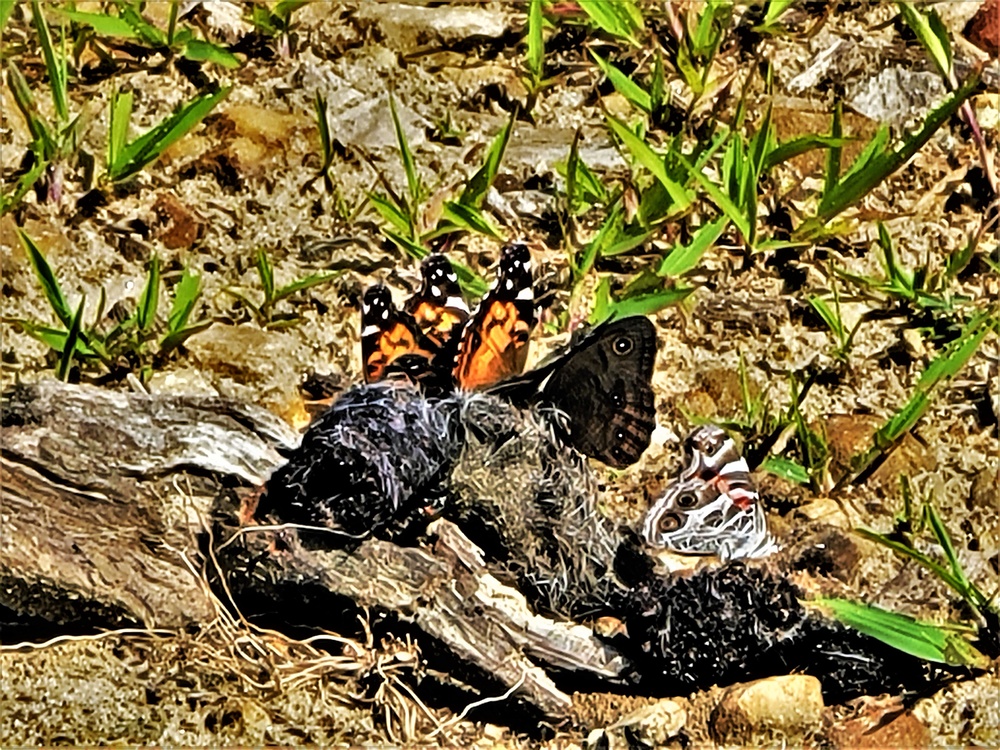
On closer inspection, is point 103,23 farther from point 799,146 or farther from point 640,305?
point 799,146

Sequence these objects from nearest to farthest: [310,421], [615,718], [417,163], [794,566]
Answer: [615,718] < [794,566] < [310,421] < [417,163]

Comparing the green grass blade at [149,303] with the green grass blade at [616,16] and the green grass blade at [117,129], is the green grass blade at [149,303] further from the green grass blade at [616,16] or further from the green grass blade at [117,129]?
the green grass blade at [616,16]

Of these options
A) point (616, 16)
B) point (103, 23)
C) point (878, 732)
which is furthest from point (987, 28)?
point (103, 23)

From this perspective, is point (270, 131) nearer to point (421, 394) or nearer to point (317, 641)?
point (421, 394)

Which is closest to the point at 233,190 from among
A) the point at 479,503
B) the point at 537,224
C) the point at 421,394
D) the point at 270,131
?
the point at 270,131

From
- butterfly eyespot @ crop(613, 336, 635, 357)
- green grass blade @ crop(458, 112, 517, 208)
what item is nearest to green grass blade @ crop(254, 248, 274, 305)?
green grass blade @ crop(458, 112, 517, 208)
